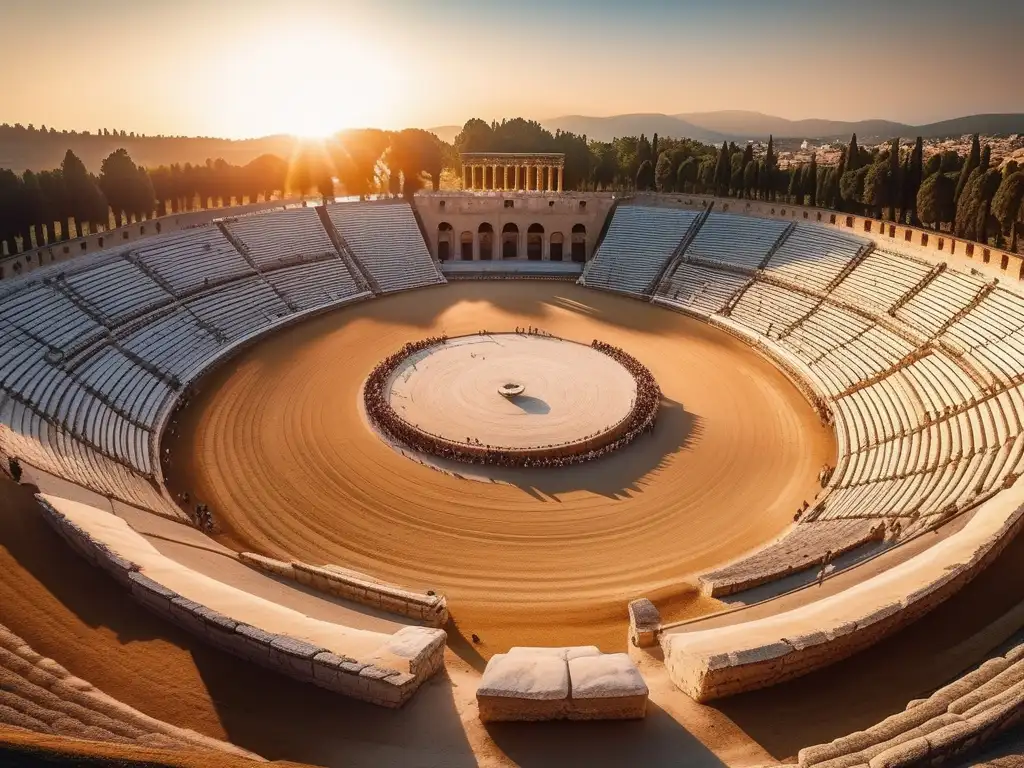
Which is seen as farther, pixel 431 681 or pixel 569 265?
pixel 569 265

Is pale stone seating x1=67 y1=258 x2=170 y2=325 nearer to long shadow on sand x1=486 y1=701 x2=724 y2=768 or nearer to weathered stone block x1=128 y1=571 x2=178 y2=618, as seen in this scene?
weathered stone block x1=128 y1=571 x2=178 y2=618

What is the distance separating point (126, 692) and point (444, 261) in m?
55.8

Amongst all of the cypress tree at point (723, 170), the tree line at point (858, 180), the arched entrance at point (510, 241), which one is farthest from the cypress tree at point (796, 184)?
the arched entrance at point (510, 241)

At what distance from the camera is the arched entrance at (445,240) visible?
66.8m

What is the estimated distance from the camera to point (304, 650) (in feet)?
41.9

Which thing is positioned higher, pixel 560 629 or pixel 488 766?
pixel 488 766

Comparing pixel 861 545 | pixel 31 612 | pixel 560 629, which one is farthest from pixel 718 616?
pixel 31 612

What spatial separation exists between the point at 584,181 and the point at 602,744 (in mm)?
74443

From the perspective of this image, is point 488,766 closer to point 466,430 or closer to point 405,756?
point 405,756

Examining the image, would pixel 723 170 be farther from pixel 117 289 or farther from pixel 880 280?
pixel 117 289

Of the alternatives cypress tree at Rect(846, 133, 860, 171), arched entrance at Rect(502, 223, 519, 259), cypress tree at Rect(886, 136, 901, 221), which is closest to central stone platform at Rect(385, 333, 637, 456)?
arched entrance at Rect(502, 223, 519, 259)

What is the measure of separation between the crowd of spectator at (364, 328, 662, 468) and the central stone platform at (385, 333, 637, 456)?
320mm

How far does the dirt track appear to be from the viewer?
902 inches

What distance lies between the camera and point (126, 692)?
40.4 feet
